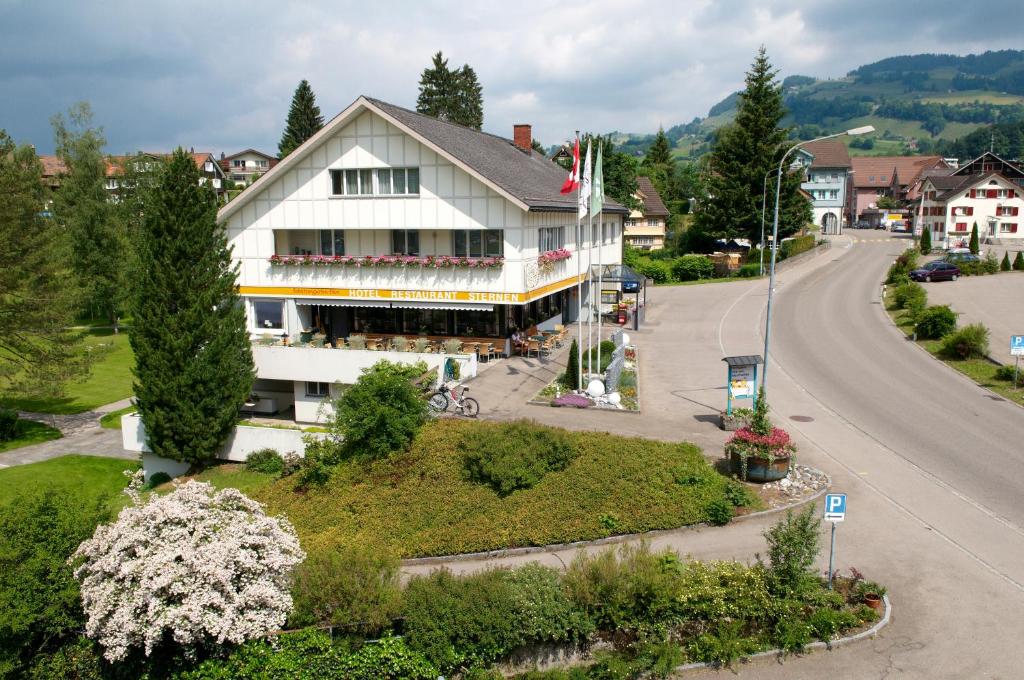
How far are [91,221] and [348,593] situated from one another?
45665mm

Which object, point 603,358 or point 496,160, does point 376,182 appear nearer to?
point 496,160

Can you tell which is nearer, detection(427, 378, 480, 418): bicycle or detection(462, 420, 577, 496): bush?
detection(462, 420, 577, 496): bush

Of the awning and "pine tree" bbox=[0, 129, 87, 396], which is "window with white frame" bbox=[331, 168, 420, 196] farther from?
"pine tree" bbox=[0, 129, 87, 396]

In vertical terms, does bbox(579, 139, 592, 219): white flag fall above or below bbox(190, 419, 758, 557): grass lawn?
above

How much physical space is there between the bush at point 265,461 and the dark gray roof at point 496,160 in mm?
12251

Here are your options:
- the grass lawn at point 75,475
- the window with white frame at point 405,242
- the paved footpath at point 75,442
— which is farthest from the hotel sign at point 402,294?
the grass lawn at point 75,475

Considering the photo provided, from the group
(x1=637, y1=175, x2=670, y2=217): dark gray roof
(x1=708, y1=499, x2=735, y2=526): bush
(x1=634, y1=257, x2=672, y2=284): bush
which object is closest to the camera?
(x1=708, y1=499, x2=735, y2=526): bush

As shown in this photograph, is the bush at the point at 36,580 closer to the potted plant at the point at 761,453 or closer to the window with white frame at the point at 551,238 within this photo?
the potted plant at the point at 761,453

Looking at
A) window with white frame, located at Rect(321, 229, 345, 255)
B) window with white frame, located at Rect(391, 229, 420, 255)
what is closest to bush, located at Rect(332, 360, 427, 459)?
window with white frame, located at Rect(391, 229, 420, 255)

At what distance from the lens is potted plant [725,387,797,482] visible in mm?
18609

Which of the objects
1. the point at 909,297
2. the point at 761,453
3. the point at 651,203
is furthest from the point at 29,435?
the point at 651,203

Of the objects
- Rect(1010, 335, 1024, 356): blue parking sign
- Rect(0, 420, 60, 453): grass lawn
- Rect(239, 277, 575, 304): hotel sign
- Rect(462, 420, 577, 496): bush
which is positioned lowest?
Rect(0, 420, 60, 453): grass lawn

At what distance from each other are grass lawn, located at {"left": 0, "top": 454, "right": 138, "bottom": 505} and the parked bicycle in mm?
10568

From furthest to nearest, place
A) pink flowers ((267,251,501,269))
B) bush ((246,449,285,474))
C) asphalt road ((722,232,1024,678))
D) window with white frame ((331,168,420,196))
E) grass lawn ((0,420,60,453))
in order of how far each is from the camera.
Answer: grass lawn ((0,420,60,453))
window with white frame ((331,168,420,196))
pink flowers ((267,251,501,269))
bush ((246,449,285,474))
asphalt road ((722,232,1024,678))
